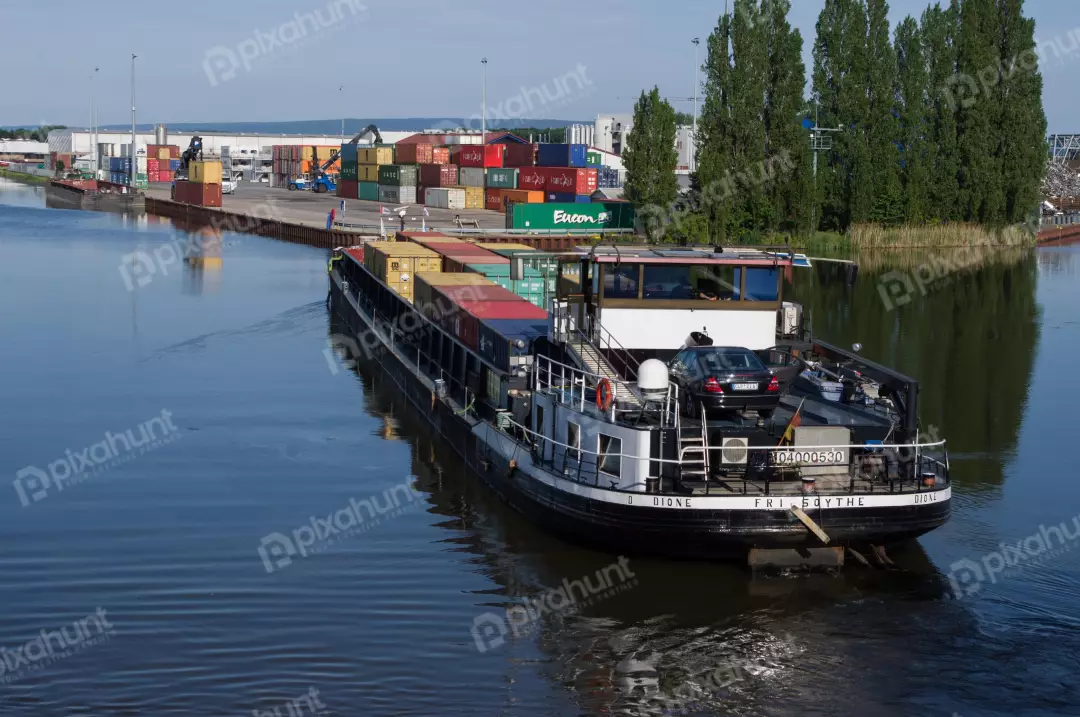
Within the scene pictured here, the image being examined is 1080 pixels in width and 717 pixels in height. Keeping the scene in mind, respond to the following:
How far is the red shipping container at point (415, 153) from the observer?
128 meters

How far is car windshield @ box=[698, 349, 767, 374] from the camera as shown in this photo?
22484 millimetres

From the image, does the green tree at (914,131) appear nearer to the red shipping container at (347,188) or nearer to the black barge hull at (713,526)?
the black barge hull at (713,526)

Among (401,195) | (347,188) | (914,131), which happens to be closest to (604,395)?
(914,131)

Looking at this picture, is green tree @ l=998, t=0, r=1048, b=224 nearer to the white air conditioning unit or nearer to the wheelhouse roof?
the wheelhouse roof

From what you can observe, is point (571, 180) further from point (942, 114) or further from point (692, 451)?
point (692, 451)

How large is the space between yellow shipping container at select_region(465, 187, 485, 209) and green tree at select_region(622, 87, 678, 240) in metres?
37.9

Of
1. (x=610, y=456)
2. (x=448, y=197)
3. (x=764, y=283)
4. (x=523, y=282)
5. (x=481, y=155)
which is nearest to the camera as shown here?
(x=610, y=456)

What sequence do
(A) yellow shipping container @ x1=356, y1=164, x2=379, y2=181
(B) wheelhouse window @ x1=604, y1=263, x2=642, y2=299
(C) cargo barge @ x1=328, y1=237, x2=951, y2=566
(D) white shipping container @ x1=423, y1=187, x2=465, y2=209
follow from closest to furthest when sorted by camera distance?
1. (C) cargo barge @ x1=328, y1=237, x2=951, y2=566
2. (B) wheelhouse window @ x1=604, y1=263, x2=642, y2=299
3. (D) white shipping container @ x1=423, y1=187, x2=465, y2=209
4. (A) yellow shipping container @ x1=356, y1=164, x2=379, y2=181

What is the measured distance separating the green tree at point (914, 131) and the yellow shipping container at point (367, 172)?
65.7 m

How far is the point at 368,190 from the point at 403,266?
9046 centimetres

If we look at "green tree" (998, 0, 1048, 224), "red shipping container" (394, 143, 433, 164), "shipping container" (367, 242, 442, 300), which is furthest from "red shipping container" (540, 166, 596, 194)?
"shipping container" (367, 242, 442, 300)

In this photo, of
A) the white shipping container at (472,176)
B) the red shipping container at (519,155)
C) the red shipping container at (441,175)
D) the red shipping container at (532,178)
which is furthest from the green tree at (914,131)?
the red shipping container at (441,175)

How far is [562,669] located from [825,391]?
9.73 meters

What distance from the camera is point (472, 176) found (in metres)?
119
